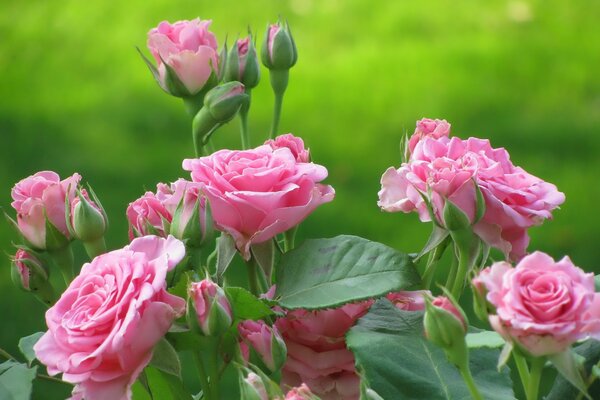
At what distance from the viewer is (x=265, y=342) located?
1.95 ft

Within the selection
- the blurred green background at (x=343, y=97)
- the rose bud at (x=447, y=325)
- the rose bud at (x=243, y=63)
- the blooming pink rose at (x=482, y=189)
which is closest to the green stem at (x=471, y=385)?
the rose bud at (x=447, y=325)

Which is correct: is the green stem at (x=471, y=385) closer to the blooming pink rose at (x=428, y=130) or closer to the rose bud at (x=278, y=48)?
the blooming pink rose at (x=428, y=130)

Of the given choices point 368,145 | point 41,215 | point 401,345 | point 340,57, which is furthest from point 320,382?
point 340,57

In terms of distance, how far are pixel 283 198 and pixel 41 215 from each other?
0.50ft

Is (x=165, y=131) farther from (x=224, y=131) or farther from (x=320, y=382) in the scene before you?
(x=320, y=382)

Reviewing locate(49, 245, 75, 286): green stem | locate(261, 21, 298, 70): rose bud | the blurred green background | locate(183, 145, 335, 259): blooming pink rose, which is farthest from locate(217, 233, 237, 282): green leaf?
the blurred green background

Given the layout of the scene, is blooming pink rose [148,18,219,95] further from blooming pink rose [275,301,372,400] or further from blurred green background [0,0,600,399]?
blurred green background [0,0,600,399]

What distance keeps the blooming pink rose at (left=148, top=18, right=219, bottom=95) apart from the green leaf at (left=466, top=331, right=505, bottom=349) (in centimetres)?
30

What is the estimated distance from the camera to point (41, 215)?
0.68 meters

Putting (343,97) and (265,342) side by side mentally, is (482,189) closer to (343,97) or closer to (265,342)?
(265,342)

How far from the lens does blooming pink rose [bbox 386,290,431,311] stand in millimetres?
679

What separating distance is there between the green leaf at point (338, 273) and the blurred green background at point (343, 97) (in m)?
1.37

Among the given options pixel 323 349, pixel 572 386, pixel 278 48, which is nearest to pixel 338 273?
pixel 323 349

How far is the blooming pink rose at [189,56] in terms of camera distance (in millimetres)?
773
